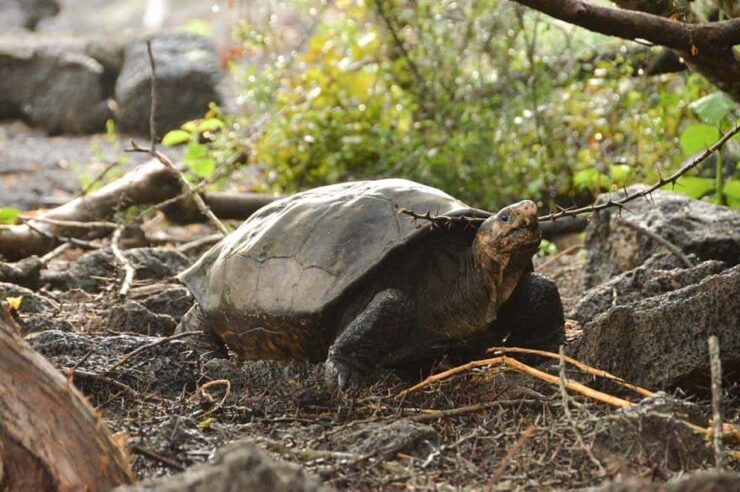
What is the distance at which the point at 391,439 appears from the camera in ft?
8.92

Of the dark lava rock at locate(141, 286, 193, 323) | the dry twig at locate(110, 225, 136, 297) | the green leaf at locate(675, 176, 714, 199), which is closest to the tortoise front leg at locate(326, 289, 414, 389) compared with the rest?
the dark lava rock at locate(141, 286, 193, 323)

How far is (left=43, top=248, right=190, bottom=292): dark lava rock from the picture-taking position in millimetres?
5562

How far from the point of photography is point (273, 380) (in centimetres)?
366

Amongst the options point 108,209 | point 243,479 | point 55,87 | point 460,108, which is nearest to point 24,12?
point 55,87

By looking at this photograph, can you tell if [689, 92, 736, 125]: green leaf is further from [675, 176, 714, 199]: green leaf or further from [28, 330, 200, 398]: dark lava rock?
[28, 330, 200, 398]: dark lava rock

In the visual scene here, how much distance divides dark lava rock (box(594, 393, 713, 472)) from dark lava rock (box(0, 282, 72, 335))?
8.02ft

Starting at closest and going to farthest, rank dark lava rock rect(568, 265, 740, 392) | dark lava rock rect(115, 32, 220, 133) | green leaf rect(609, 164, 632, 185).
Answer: dark lava rock rect(568, 265, 740, 392)
green leaf rect(609, 164, 632, 185)
dark lava rock rect(115, 32, 220, 133)

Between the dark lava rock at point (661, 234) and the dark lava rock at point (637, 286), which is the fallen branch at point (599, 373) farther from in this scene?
the dark lava rock at point (661, 234)

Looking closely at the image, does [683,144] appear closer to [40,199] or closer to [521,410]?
[521,410]

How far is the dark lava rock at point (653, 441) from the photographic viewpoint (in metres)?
2.56

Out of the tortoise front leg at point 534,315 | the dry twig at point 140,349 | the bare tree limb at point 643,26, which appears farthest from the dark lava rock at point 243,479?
the tortoise front leg at point 534,315

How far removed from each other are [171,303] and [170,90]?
7.96m

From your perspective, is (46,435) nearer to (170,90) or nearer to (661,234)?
(661,234)

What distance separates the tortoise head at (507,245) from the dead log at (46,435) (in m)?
1.64
